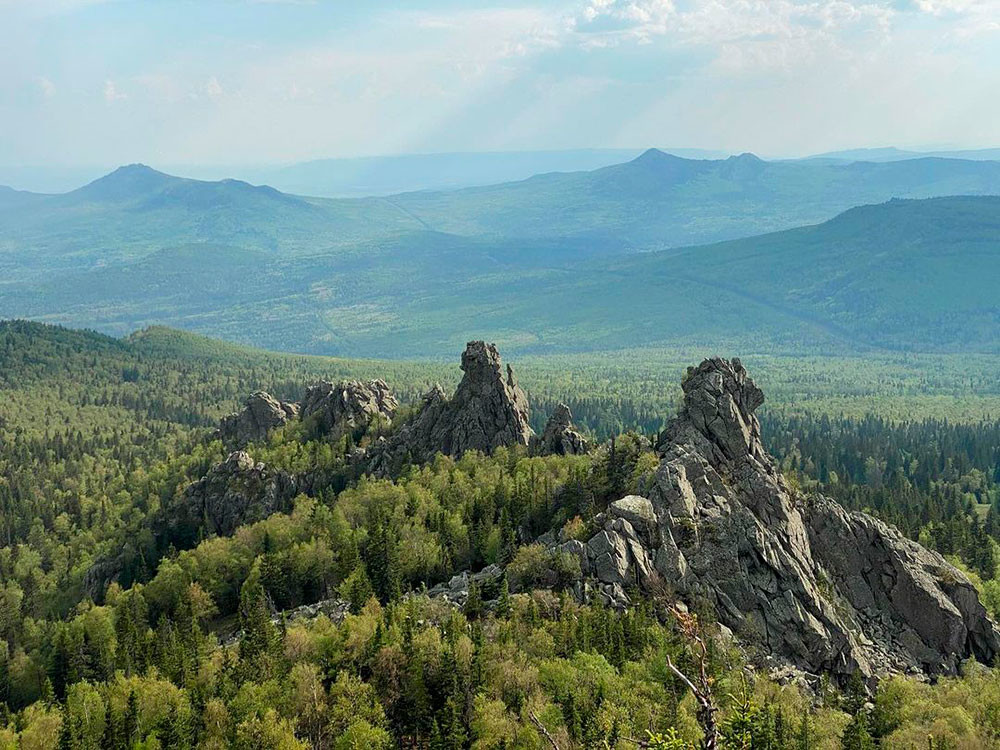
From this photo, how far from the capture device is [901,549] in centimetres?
8888

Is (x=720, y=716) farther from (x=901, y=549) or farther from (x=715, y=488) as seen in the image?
(x=901, y=549)

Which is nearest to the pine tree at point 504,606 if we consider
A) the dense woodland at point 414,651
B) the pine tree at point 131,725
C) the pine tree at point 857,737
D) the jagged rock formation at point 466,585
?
the dense woodland at point 414,651

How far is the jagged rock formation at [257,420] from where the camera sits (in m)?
164

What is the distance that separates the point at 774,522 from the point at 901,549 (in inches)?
529

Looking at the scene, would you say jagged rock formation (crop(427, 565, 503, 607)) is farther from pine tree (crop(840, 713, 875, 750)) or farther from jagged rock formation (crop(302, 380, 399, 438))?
jagged rock formation (crop(302, 380, 399, 438))

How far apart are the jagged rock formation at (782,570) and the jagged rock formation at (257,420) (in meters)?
88.9

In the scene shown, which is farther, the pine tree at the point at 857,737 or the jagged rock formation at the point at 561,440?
the jagged rock formation at the point at 561,440

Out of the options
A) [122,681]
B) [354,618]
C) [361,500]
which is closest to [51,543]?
[361,500]

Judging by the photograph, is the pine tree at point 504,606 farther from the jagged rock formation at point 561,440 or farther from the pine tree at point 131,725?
the jagged rock formation at point 561,440

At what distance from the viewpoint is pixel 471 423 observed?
431 ft

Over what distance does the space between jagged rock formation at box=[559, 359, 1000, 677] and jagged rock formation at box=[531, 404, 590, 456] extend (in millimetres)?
25559

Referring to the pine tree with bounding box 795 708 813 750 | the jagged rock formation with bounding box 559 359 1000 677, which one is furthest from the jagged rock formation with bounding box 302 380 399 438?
the pine tree with bounding box 795 708 813 750

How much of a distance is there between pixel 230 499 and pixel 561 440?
47443 millimetres

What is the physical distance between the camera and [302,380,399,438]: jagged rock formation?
148 metres
